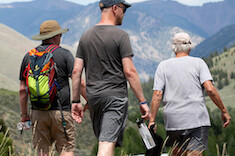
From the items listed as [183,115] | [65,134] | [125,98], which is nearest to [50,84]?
[65,134]

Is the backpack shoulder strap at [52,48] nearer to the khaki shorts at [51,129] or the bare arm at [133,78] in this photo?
the khaki shorts at [51,129]

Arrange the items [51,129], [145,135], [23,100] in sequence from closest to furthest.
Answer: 1. [145,135]
2. [51,129]
3. [23,100]

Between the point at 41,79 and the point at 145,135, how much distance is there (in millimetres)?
1256

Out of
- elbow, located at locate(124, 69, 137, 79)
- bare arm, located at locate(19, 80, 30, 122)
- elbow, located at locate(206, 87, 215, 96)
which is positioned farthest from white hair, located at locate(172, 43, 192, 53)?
bare arm, located at locate(19, 80, 30, 122)

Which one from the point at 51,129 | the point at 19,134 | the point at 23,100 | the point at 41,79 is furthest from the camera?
the point at 19,134

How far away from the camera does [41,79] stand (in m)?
4.77

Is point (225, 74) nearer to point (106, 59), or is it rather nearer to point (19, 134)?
point (19, 134)

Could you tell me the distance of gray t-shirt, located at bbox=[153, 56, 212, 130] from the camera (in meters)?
4.89

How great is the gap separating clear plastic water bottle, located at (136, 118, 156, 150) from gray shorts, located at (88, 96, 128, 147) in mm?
180

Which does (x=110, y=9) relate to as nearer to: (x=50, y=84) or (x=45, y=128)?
(x=50, y=84)

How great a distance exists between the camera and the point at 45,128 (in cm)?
499

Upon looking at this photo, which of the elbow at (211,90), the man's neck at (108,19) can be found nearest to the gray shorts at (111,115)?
the man's neck at (108,19)

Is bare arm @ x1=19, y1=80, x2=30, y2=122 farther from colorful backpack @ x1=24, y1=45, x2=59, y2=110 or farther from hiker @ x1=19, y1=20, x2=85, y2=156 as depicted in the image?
colorful backpack @ x1=24, y1=45, x2=59, y2=110

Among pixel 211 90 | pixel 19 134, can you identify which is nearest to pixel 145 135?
pixel 211 90
